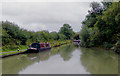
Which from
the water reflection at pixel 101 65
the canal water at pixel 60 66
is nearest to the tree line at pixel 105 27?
the water reflection at pixel 101 65

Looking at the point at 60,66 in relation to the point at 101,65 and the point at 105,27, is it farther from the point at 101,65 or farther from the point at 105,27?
the point at 105,27

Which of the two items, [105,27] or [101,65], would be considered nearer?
[101,65]

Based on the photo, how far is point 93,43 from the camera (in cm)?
2606

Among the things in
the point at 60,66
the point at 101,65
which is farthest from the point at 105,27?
the point at 60,66

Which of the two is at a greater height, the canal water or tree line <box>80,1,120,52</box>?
tree line <box>80,1,120,52</box>

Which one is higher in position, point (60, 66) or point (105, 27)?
point (105, 27)

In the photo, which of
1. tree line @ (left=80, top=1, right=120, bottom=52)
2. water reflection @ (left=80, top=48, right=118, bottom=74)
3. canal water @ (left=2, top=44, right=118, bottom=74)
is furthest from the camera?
tree line @ (left=80, top=1, right=120, bottom=52)

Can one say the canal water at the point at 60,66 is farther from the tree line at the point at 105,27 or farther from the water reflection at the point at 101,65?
the tree line at the point at 105,27

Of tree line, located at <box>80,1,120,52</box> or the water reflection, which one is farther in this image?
tree line, located at <box>80,1,120,52</box>

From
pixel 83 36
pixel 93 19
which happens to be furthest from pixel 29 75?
pixel 93 19

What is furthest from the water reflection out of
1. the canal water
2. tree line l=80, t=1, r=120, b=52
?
tree line l=80, t=1, r=120, b=52

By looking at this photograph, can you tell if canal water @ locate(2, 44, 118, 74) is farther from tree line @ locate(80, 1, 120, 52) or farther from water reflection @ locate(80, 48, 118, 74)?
tree line @ locate(80, 1, 120, 52)

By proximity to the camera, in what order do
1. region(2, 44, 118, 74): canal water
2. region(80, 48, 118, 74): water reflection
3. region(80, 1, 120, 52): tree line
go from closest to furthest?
region(80, 48, 118, 74): water reflection → region(2, 44, 118, 74): canal water → region(80, 1, 120, 52): tree line

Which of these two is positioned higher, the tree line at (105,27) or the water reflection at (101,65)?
the tree line at (105,27)
